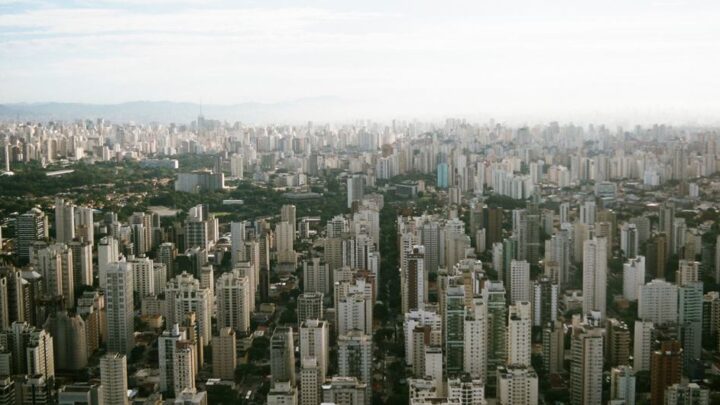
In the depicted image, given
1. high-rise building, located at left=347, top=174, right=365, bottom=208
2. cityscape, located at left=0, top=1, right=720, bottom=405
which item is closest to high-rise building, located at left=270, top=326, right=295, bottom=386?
cityscape, located at left=0, top=1, right=720, bottom=405

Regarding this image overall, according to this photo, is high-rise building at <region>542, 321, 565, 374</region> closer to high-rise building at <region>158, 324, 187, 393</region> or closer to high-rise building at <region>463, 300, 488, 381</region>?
high-rise building at <region>463, 300, 488, 381</region>

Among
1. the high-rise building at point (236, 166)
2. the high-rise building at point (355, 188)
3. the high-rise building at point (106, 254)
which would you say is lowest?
the high-rise building at point (106, 254)

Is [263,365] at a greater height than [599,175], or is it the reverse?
A: [599,175]

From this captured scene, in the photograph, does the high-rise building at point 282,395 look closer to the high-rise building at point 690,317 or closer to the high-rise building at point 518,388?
the high-rise building at point 518,388

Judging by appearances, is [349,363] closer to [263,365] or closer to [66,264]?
[263,365]

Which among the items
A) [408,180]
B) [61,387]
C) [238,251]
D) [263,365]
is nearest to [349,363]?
[263,365]

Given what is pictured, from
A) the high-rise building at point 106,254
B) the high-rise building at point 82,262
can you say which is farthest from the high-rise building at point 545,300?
the high-rise building at point 82,262
